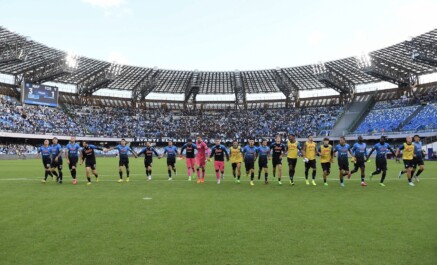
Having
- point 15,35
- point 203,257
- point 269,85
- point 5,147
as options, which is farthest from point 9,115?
point 203,257

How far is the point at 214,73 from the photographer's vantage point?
81.8 meters

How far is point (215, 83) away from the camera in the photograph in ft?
287

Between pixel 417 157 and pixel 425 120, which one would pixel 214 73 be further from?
pixel 417 157

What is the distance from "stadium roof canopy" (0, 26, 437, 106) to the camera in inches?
2234

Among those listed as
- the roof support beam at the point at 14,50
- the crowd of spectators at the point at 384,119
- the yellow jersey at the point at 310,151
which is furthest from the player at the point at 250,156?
the crowd of spectators at the point at 384,119

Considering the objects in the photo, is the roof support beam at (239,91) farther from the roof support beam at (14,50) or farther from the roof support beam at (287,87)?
the roof support beam at (14,50)

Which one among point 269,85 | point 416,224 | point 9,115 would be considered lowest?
point 416,224

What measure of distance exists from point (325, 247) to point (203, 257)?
6.96 ft

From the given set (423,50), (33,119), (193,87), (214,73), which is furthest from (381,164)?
(193,87)

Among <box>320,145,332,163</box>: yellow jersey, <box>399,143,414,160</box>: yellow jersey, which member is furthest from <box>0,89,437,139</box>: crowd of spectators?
<box>320,145,332,163</box>: yellow jersey

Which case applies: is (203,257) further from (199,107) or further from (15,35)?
(199,107)

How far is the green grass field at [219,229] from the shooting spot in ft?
19.0

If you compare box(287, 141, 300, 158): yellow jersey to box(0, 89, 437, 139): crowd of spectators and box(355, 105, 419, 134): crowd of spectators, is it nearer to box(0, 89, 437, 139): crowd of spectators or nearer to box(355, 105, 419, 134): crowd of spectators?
box(0, 89, 437, 139): crowd of spectators

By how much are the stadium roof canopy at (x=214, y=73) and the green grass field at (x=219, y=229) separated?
168 ft
